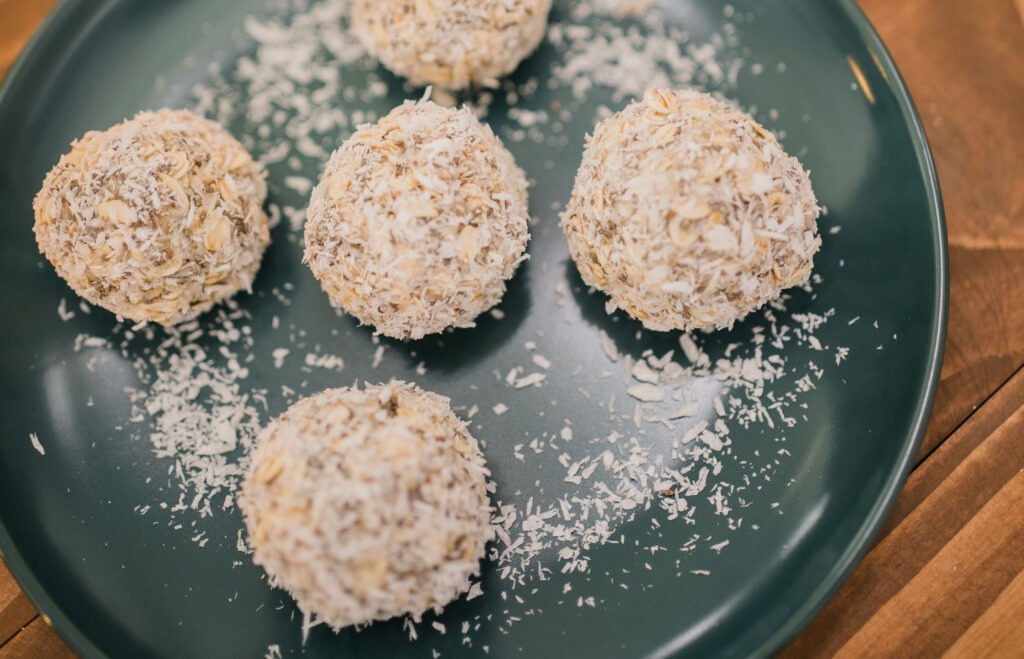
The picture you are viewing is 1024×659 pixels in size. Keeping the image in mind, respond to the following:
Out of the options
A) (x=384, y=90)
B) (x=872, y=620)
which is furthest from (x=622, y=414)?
(x=384, y=90)

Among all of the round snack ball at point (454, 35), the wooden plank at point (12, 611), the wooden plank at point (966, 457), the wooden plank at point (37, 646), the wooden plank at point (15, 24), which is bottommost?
the wooden plank at point (37, 646)

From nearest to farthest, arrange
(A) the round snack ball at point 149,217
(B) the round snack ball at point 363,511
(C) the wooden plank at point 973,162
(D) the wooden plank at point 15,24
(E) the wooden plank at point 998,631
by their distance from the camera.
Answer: (B) the round snack ball at point 363,511, (A) the round snack ball at point 149,217, (E) the wooden plank at point 998,631, (C) the wooden plank at point 973,162, (D) the wooden plank at point 15,24

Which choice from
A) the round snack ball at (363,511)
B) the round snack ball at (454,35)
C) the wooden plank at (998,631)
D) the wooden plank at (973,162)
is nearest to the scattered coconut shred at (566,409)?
the round snack ball at (454,35)

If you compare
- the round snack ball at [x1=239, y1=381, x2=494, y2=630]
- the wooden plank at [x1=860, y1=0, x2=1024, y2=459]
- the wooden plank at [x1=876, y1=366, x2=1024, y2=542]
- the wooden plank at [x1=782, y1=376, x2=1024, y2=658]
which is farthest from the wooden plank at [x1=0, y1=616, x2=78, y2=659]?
the wooden plank at [x1=860, y1=0, x2=1024, y2=459]

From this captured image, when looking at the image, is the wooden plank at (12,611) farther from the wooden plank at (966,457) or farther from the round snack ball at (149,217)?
the wooden plank at (966,457)

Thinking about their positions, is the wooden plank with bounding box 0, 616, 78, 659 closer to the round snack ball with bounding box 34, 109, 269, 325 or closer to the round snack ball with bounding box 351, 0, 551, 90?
the round snack ball with bounding box 34, 109, 269, 325

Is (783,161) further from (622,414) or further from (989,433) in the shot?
(989,433)
